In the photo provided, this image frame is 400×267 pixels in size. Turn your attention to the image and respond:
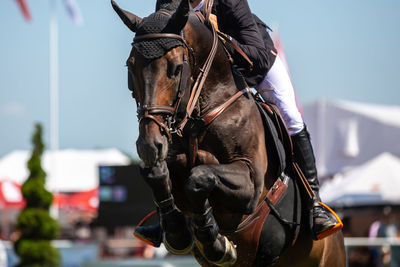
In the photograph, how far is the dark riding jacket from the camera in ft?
18.2

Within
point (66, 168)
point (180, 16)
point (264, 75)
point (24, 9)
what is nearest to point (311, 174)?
point (264, 75)

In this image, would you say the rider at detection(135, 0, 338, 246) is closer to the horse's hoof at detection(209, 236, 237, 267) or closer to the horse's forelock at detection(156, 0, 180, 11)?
the horse's forelock at detection(156, 0, 180, 11)

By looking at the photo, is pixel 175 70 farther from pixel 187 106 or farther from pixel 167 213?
pixel 167 213

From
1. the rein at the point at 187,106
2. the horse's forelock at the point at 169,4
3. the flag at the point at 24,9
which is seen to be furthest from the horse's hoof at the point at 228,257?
the flag at the point at 24,9

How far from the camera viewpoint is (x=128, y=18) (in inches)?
201

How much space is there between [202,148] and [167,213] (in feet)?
1.79

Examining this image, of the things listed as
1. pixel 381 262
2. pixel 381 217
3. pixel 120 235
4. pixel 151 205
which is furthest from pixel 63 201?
pixel 381 262

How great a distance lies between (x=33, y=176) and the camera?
65.3 ft

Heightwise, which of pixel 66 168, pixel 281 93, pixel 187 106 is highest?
pixel 187 106

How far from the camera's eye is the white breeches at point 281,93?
6.02 metres

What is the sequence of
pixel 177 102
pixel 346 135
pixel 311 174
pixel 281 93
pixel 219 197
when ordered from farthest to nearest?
1. pixel 346 135
2. pixel 311 174
3. pixel 281 93
4. pixel 219 197
5. pixel 177 102

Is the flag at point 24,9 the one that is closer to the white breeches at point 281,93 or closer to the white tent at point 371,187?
the white tent at point 371,187

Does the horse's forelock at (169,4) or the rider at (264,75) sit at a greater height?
the horse's forelock at (169,4)

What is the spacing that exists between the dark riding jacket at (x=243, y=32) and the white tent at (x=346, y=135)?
12.0 meters
